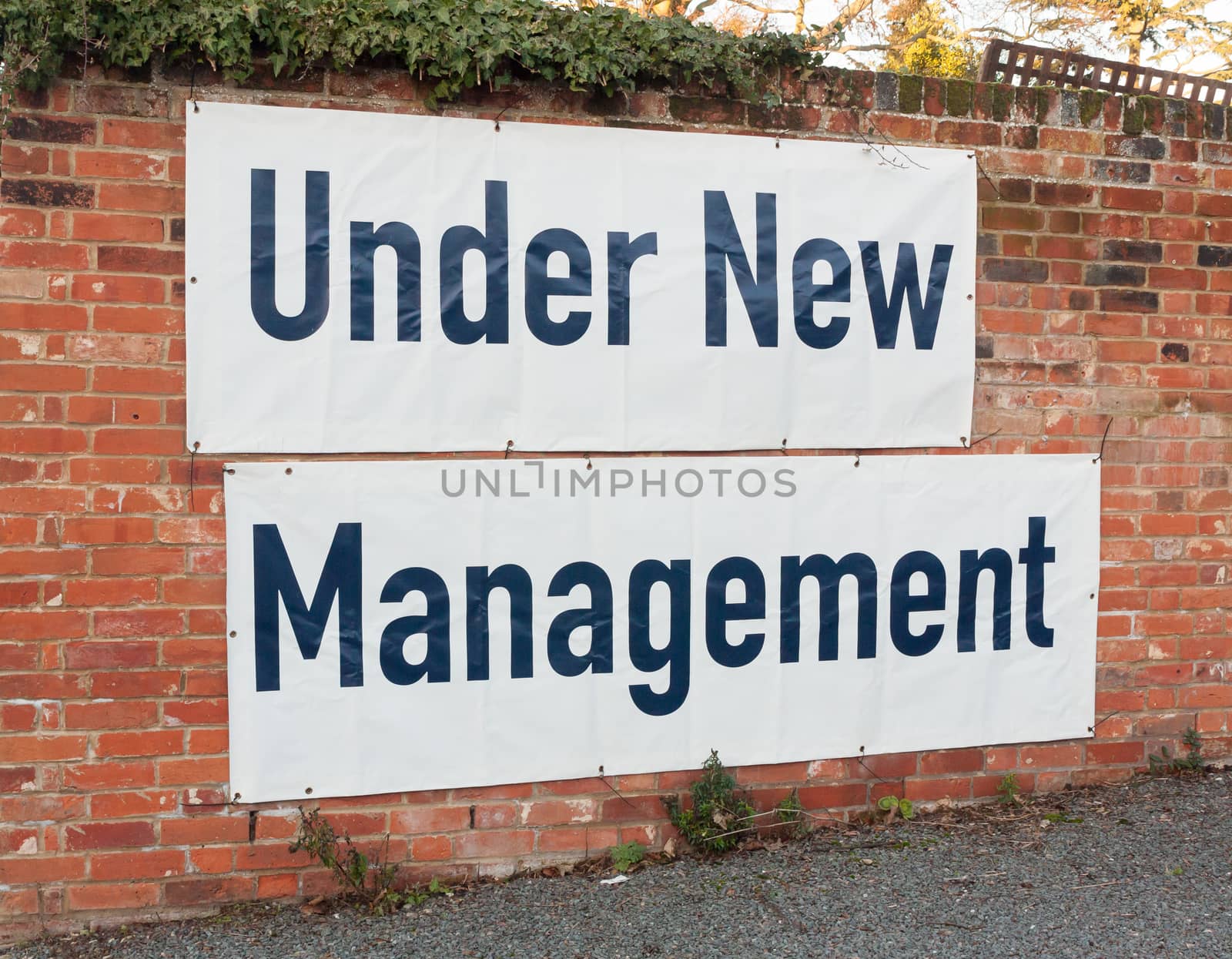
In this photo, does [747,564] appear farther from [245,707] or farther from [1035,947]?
[245,707]

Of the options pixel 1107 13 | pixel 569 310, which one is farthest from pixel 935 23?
pixel 569 310

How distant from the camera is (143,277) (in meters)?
2.93

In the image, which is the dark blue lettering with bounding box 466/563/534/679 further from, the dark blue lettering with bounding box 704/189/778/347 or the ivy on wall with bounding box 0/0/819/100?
the ivy on wall with bounding box 0/0/819/100

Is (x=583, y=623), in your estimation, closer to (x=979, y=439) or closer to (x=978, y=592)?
(x=978, y=592)

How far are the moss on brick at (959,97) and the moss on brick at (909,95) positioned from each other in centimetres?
10

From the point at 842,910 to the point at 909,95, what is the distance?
2.67 m

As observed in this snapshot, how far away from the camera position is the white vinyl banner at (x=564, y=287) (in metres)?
2.98

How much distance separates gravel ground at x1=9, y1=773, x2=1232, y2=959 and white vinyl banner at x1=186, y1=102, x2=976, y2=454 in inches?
53.5

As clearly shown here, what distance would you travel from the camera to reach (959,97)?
11.6 ft

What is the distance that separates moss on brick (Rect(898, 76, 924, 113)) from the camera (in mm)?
3467

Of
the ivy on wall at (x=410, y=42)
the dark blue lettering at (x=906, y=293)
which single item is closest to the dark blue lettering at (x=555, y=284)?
the ivy on wall at (x=410, y=42)

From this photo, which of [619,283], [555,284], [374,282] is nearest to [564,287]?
[555,284]

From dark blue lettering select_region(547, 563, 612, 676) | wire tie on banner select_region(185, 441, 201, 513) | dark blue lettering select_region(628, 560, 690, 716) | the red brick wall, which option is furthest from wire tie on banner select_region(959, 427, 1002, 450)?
wire tie on banner select_region(185, 441, 201, 513)

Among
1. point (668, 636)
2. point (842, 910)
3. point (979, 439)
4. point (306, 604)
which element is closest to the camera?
point (842, 910)
